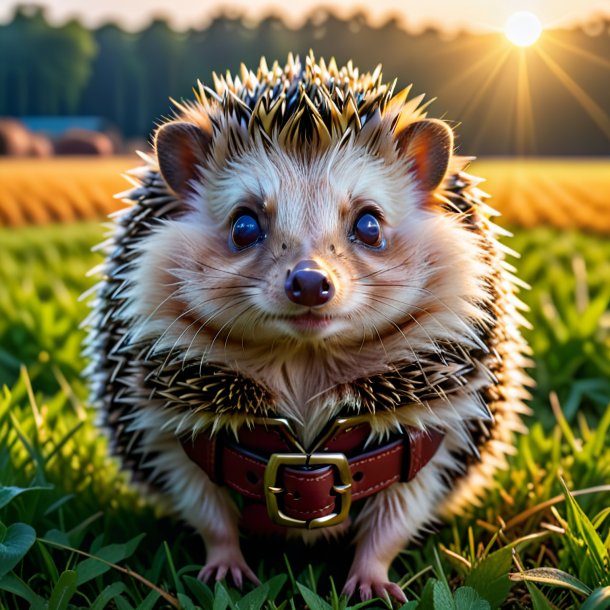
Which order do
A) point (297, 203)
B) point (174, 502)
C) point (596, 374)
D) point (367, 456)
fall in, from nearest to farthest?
point (297, 203)
point (367, 456)
point (174, 502)
point (596, 374)

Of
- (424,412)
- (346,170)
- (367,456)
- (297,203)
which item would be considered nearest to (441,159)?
(346,170)

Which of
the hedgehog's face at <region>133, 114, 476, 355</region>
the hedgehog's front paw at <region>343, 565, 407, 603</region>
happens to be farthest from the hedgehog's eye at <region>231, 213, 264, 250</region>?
the hedgehog's front paw at <region>343, 565, 407, 603</region>

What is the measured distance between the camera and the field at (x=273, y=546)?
2.08 metres

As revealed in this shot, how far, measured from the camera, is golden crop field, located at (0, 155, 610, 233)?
31.4 ft

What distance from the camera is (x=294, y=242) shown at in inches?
76.8

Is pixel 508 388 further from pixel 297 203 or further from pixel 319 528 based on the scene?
pixel 297 203

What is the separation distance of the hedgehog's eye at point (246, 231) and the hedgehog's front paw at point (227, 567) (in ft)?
3.23

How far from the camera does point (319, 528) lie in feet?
7.21

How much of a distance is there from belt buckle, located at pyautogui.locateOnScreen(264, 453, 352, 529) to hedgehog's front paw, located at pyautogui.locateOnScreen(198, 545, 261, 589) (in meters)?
0.27

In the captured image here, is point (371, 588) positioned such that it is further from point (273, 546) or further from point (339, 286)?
point (339, 286)

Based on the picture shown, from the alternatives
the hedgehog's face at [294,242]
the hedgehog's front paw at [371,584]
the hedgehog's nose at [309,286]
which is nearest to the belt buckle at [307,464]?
the hedgehog's front paw at [371,584]

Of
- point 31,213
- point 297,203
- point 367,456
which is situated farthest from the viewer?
point 31,213

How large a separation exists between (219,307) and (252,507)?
706 mm

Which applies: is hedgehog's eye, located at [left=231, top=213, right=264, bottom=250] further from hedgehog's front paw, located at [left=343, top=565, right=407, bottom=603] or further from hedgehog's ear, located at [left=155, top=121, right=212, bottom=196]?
hedgehog's front paw, located at [left=343, top=565, right=407, bottom=603]
